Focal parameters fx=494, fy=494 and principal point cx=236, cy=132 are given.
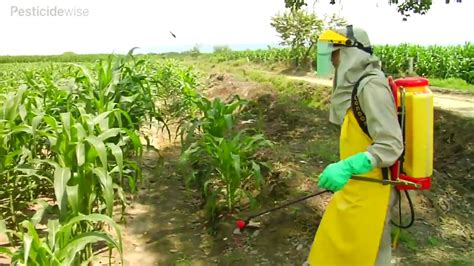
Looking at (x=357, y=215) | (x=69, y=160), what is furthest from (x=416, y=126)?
(x=69, y=160)

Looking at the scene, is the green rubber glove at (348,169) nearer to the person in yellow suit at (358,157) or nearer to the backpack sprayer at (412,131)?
the person in yellow suit at (358,157)

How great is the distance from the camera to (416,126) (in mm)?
2199

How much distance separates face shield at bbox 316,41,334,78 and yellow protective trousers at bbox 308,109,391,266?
0.28 metres

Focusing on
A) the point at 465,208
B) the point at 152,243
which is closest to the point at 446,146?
the point at 465,208

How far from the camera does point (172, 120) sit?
9641mm

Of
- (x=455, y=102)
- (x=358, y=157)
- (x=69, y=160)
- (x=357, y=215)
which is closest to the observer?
(x=358, y=157)

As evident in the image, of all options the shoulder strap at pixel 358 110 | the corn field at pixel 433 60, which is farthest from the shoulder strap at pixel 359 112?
the corn field at pixel 433 60

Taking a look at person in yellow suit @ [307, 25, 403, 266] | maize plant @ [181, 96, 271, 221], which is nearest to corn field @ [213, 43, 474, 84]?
maize plant @ [181, 96, 271, 221]

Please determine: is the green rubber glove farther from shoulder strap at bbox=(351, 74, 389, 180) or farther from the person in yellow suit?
shoulder strap at bbox=(351, 74, 389, 180)

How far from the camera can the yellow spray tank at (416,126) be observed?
220cm

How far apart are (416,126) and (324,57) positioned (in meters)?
0.56

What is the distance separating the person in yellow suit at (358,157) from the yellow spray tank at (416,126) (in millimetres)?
87

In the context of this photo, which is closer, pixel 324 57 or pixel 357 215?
pixel 357 215

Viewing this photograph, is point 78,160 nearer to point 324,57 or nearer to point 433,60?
point 324,57
